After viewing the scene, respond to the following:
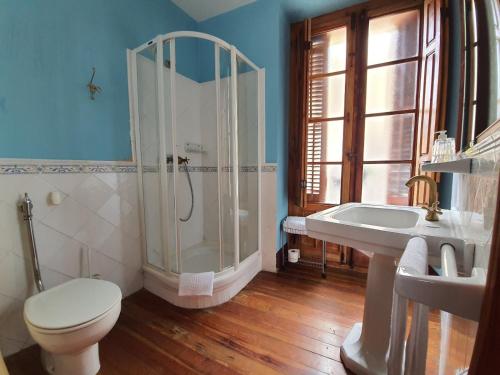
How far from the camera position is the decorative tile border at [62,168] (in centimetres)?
117

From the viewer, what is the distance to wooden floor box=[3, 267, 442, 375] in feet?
3.75

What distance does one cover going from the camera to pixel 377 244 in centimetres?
89

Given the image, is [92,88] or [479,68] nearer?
[479,68]

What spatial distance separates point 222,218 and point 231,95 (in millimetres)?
1010

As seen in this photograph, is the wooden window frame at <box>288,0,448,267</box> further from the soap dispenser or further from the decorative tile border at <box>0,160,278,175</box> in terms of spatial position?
the soap dispenser

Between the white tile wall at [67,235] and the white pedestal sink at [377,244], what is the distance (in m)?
1.42

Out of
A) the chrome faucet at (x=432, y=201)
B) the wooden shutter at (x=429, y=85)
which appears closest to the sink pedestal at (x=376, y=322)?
the chrome faucet at (x=432, y=201)

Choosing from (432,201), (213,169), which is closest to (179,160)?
(213,169)

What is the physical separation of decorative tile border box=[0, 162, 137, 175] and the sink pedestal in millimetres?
1766

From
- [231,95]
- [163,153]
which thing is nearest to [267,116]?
[231,95]

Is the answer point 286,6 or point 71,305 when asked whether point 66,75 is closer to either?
point 71,305

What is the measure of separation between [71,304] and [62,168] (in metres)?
0.81

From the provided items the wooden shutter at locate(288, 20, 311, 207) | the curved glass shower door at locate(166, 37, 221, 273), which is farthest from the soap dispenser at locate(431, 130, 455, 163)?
the curved glass shower door at locate(166, 37, 221, 273)

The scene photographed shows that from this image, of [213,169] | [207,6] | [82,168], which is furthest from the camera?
[207,6]
